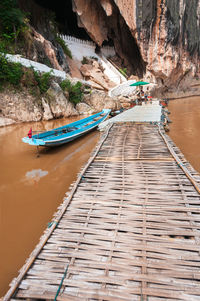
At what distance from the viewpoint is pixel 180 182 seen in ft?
11.0

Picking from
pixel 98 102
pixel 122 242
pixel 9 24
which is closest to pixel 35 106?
pixel 9 24

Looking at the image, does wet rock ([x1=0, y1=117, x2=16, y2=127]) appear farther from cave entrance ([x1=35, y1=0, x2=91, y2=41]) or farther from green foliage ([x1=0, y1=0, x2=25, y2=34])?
cave entrance ([x1=35, y1=0, x2=91, y2=41])

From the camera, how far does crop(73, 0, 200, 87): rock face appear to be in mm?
19016

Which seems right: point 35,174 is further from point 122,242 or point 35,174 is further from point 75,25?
point 75,25

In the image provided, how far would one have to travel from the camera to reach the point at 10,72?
34.1ft

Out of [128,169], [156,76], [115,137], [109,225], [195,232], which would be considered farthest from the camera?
[156,76]

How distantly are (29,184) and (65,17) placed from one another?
26858mm

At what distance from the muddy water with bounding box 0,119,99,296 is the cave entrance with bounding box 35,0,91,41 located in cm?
2054

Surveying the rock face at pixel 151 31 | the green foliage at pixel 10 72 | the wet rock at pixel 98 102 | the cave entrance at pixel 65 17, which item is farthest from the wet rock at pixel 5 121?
the cave entrance at pixel 65 17

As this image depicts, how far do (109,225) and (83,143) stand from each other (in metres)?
5.75

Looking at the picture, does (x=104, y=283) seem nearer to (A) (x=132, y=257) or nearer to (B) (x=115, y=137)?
(A) (x=132, y=257)

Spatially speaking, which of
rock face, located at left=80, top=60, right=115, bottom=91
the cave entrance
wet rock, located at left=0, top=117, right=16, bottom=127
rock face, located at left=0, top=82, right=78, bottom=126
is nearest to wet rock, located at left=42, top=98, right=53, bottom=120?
rock face, located at left=0, top=82, right=78, bottom=126

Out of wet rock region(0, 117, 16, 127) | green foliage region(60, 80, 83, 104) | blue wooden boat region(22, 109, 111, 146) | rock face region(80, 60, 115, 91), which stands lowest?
blue wooden boat region(22, 109, 111, 146)

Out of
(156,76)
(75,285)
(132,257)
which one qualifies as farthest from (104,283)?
(156,76)
